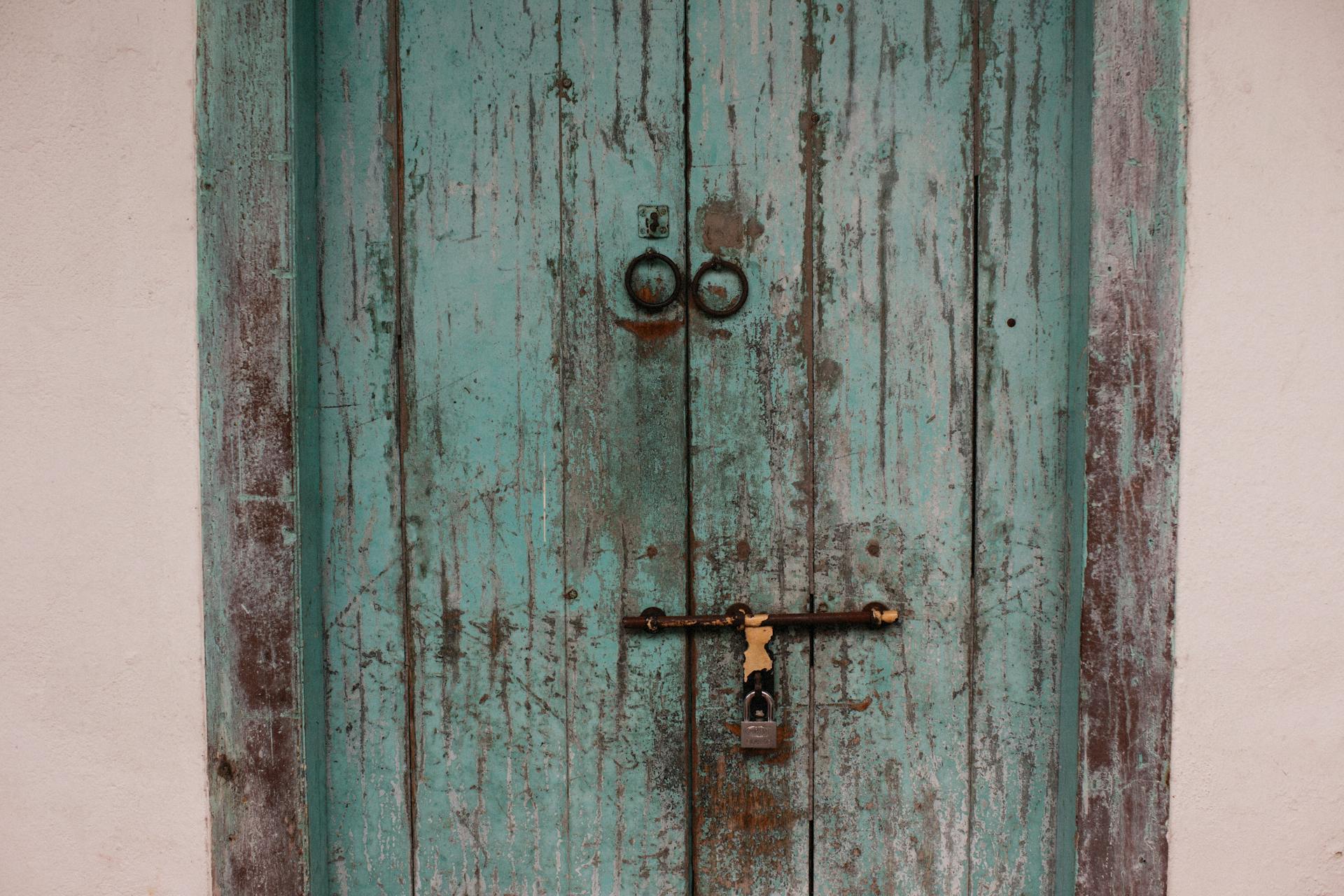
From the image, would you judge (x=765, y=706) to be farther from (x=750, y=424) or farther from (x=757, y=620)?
(x=750, y=424)

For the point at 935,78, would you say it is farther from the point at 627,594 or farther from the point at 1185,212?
the point at 627,594

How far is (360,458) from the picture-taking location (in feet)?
4.88

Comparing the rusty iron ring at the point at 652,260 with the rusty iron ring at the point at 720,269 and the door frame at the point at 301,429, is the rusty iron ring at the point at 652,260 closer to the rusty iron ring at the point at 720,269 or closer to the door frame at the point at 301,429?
the rusty iron ring at the point at 720,269

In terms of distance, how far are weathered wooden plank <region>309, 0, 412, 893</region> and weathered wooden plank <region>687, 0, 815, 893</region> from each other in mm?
519

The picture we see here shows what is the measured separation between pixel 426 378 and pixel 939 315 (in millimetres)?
894

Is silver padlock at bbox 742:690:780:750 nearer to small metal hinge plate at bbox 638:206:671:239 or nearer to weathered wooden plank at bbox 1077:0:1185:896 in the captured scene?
weathered wooden plank at bbox 1077:0:1185:896

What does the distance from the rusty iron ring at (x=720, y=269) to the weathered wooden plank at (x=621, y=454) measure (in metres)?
0.04

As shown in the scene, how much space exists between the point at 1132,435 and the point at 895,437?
1.20ft

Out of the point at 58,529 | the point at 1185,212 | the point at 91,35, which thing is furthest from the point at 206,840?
the point at 1185,212

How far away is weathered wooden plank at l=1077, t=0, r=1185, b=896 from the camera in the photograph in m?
1.34

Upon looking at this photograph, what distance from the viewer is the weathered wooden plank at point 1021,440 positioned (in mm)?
1465

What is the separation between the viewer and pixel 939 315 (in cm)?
149

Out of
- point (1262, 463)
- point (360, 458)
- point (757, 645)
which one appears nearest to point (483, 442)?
point (360, 458)

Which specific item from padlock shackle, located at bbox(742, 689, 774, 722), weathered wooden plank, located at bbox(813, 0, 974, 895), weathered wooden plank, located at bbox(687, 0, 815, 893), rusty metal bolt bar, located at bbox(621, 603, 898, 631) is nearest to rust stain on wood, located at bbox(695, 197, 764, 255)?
weathered wooden plank, located at bbox(687, 0, 815, 893)
